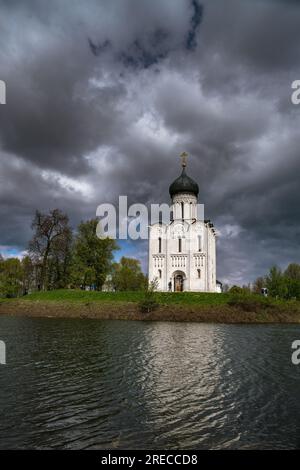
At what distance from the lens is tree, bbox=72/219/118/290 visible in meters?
56.3

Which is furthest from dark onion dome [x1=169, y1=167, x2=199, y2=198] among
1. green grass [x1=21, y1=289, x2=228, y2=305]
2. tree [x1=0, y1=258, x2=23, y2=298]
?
tree [x1=0, y1=258, x2=23, y2=298]

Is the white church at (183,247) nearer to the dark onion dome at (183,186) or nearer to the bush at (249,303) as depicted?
the dark onion dome at (183,186)

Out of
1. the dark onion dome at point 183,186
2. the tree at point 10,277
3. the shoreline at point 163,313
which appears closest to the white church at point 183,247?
the dark onion dome at point 183,186

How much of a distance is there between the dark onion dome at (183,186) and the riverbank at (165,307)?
853 inches

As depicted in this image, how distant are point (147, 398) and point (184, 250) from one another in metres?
49.9

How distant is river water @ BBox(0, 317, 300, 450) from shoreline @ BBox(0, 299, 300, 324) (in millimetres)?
22501

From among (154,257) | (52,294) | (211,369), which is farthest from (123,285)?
(211,369)

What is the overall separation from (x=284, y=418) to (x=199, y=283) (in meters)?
49.2

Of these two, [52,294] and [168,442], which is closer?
[168,442]

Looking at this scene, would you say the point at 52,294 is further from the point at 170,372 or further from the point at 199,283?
the point at 170,372

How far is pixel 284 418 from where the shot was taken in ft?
29.2

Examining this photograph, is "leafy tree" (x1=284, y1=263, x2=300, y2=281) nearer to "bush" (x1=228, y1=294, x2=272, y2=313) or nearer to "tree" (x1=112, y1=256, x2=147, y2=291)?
"tree" (x1=112, y1=256, x2=147, y2=291)
